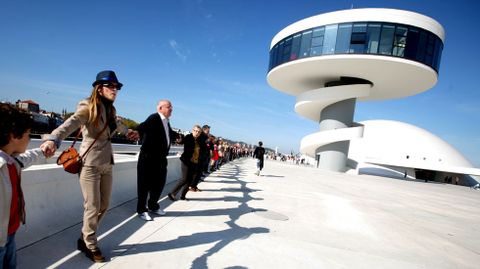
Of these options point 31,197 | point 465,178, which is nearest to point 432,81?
point 31,197

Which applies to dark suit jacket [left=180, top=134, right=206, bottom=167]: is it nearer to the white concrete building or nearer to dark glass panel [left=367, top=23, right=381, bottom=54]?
the white concrete building

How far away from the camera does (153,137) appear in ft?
15.8

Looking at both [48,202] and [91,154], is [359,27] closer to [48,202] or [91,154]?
[91,154]

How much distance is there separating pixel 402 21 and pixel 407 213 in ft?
69.8

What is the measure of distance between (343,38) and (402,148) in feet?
125

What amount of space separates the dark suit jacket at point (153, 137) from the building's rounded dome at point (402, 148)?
165 feet

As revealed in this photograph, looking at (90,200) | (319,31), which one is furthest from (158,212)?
(319,31)

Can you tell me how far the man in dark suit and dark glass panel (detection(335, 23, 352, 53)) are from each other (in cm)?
2354

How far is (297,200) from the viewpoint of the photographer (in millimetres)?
8383

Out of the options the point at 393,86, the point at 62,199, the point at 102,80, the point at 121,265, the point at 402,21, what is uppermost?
the point at 402,21

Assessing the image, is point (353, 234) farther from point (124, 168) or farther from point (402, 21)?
point (402, 21)

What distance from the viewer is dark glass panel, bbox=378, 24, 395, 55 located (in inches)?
924

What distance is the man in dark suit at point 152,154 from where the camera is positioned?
4.77m

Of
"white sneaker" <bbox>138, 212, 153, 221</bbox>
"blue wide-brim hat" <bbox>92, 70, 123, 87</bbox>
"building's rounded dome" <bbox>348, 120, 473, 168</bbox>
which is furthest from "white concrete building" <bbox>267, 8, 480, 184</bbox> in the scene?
"blue wide-brim hat" <bbox>92, 70, 123, 87</bbox>
